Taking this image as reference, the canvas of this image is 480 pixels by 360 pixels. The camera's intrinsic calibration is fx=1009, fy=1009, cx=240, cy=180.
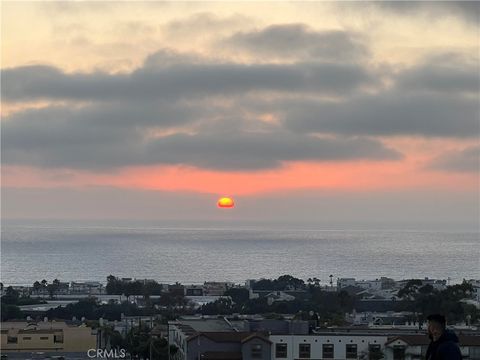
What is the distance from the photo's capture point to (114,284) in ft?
211

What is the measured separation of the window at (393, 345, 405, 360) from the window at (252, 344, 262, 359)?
3148mm

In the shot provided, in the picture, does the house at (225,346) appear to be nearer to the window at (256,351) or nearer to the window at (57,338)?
the window at (256,351)

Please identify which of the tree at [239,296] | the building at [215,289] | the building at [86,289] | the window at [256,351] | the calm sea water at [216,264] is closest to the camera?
the window at [256,351]

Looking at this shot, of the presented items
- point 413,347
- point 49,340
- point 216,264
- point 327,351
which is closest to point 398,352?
point 413,347

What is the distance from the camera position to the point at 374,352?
23.9m

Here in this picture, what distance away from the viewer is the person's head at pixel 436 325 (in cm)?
621

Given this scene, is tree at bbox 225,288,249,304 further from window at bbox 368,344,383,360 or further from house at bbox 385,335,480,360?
house at bbox 385,335,480,360

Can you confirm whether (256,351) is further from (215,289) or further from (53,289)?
(215,289)

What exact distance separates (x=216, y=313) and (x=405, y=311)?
853 centimetres

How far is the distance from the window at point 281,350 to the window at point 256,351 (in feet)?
1.69

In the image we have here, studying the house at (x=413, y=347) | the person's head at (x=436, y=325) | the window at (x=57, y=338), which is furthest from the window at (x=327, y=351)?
the person's head at (x=436, y=325)

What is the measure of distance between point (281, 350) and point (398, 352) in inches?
108

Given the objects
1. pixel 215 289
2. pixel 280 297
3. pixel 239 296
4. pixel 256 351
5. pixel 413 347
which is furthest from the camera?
pixel 215 289

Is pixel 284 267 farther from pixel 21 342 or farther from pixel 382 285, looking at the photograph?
pixel 21 342
